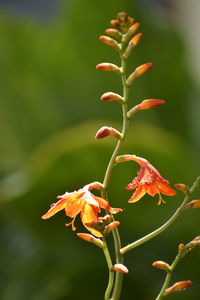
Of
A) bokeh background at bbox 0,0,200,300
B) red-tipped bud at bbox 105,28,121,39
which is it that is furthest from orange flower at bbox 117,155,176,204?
bokeh background at bbox 0,0,200,300

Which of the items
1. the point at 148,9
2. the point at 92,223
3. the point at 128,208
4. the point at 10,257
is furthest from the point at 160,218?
the point at 92,223

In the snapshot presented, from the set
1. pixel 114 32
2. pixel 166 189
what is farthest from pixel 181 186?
pixel 114 32

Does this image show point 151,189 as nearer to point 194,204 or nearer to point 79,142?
point 194,204

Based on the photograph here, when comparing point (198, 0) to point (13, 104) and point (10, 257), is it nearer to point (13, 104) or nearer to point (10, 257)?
point (13, 104)

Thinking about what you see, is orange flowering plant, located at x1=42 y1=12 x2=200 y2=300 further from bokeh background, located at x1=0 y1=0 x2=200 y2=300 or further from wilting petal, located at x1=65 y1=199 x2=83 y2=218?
bokeh background, located at x1=0 y1=0 x2=200 y2=300

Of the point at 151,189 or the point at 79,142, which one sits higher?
the point at 151,189

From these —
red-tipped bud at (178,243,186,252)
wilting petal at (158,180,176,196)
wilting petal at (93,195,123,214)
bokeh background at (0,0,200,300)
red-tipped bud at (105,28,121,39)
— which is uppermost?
red-tipped bud at (105,28,121,39)

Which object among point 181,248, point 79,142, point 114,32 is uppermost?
point 114,32
